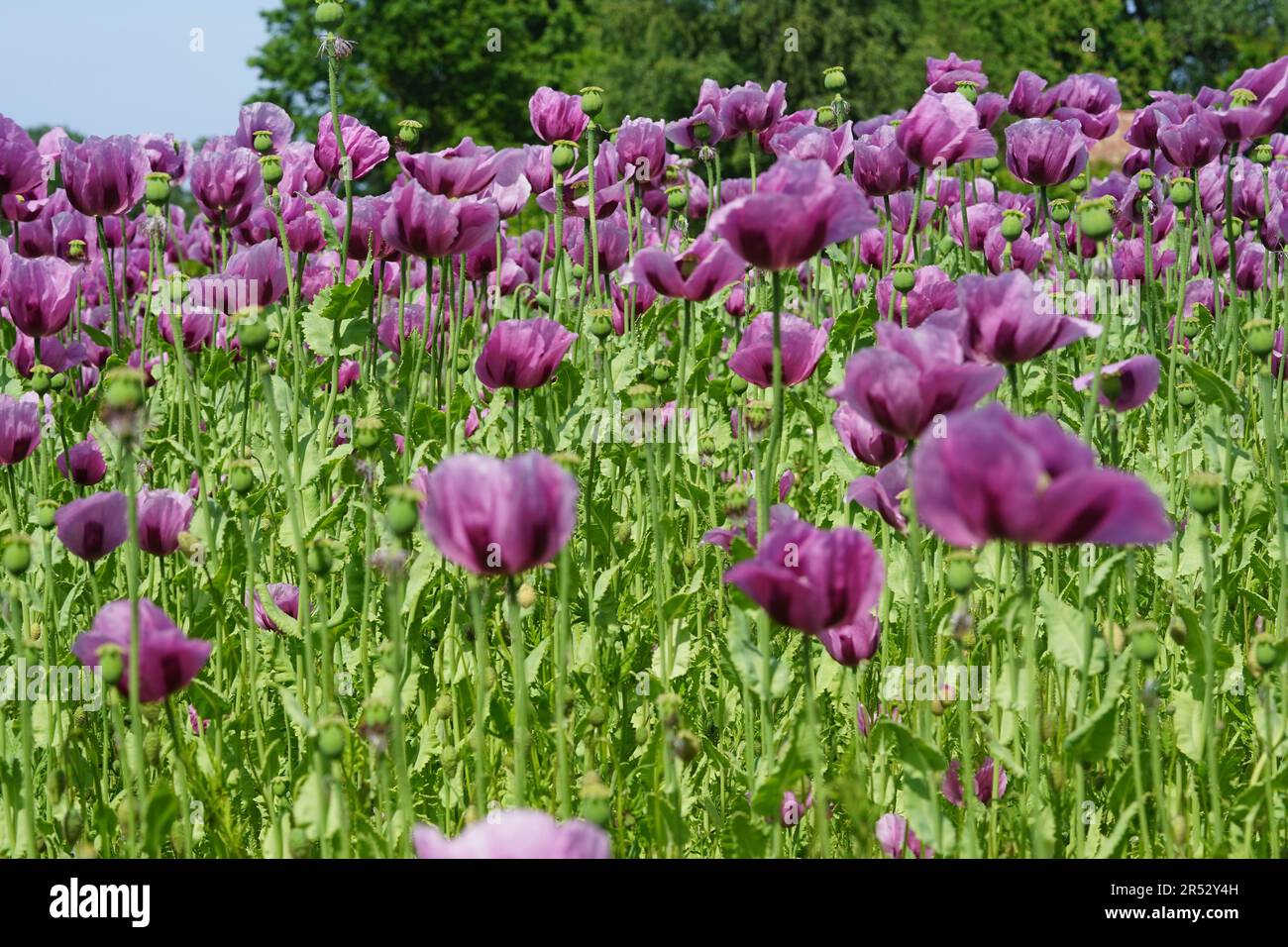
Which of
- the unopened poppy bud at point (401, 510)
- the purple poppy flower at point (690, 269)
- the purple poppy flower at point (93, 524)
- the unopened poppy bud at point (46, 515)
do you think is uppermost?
the purple poppy flower at point (690, 269)

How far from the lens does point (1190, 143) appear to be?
11.0 ft

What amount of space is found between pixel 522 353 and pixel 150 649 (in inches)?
38.1

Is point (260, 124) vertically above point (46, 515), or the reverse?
point (260, 124)

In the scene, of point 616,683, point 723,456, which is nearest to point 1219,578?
point 616,683

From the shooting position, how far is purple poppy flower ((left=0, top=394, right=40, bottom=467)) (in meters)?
2.38

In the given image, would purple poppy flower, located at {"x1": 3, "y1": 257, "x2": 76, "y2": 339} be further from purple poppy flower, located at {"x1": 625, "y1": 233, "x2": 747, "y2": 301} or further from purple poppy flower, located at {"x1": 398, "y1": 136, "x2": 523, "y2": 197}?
purple poppy flower, located at {"x1": 625, "y1": 233, "x2": 747, "y2": 301}

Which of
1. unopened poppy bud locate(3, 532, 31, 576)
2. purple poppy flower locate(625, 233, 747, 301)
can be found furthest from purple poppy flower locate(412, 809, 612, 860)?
purple poppy flower locate(625, 233, 747, 301)

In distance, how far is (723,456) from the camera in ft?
11.1

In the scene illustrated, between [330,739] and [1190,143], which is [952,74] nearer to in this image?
[1190,143]

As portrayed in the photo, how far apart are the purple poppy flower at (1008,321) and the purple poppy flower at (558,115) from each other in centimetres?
163

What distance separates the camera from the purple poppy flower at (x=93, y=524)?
6.29ft

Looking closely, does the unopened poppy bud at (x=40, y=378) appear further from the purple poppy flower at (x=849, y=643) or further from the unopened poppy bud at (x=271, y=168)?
the purple poppy flower at (x=849, y=643)

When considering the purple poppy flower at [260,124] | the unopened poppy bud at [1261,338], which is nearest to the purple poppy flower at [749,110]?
the purple poppy flower at [260,124]

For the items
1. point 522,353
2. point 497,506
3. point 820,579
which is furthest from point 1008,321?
point 522,353
